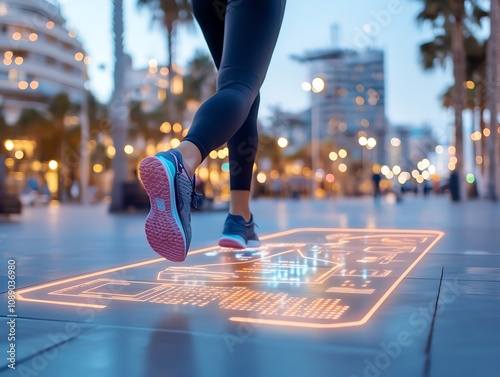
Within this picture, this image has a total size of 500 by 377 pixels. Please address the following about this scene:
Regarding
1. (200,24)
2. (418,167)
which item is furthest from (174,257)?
(418,167)

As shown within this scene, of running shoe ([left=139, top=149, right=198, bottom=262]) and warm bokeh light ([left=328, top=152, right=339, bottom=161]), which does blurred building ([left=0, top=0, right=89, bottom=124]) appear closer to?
warm bokeh light ([left=328, top=152, right=339, bottom=161])

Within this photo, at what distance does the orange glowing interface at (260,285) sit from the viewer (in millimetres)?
1841

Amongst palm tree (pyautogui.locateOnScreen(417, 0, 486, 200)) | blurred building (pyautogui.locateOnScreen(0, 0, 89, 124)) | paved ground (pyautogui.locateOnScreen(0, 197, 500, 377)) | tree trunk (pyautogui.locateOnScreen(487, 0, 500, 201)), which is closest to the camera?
paved ground (pyautogui.locateOnScreen(0, 197, 500, 377))

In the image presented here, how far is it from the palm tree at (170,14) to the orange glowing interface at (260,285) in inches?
742

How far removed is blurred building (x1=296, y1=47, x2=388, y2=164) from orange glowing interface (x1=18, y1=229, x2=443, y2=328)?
77708 mm

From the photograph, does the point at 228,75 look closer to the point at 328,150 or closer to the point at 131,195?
the point at 131,195

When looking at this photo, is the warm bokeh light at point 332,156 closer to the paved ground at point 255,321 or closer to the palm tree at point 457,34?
the palm tree at point 457,34

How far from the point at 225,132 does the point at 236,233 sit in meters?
1.07

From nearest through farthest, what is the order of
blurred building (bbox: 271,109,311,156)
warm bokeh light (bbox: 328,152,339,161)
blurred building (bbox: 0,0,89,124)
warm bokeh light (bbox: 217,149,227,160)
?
blurred building (bbox: 271,109,311,156), warm bokeh light (bbox: 217,149,227,160), blurred building (bbox: 0,0,89,124), warm bokeh light (bbox: 328,152,339,161)

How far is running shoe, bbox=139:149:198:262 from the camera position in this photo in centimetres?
218

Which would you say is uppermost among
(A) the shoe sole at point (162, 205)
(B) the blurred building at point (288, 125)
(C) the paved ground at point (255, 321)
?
(B) the blurred building at point (288, 125)

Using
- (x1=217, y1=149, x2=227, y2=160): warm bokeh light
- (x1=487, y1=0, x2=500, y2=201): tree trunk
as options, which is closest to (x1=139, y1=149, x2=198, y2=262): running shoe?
(x1=487, y1=0, x2=500, y2=201): tree trunk

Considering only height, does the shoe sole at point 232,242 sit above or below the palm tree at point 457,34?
below

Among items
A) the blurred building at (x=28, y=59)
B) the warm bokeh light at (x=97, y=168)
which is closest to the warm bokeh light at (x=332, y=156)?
the warm bokeh light at (x=97, y=168)
